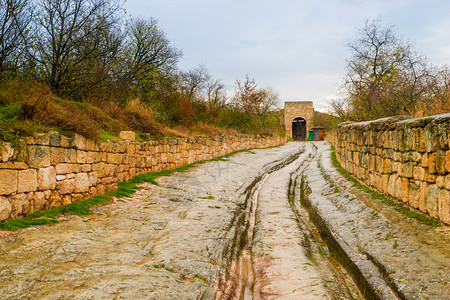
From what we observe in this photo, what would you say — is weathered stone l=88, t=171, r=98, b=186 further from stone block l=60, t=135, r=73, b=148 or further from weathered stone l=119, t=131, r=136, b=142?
weathered stone l=119, t=131, r=136, b=142

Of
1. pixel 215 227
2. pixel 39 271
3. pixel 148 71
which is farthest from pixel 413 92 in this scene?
pixel 39 271

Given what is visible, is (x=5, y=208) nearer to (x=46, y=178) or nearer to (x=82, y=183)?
(x=46, y=178)

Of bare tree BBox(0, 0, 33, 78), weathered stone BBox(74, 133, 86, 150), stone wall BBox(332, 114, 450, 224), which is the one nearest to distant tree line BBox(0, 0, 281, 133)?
bare tree BBox(0, 0, 33, 78)

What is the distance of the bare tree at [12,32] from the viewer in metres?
8.70

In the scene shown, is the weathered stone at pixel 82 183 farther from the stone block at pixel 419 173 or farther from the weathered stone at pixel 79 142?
the stone block at pixel 419 173

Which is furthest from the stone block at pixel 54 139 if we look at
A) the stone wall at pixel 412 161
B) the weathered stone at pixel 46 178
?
the stone wall at pixel 412 161

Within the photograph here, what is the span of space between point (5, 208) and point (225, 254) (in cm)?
345

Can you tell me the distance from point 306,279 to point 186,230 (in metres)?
2.33

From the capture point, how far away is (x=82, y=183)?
22.2ft

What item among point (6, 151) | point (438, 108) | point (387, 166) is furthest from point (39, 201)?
point (438, 108)

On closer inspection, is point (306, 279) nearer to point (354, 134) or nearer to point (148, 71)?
point (354, 134)

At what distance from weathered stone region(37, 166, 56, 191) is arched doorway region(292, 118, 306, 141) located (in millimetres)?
47667

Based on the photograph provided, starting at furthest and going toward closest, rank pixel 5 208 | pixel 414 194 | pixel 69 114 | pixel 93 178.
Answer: pixel 69 114 < pixel 93 178 < pixel 414 194 < pixel 5 208

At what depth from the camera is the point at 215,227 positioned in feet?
20.0
